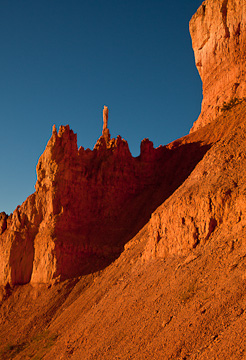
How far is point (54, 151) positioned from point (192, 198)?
20.3 metres

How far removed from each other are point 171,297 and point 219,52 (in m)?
41.5

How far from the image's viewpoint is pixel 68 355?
81.8ft

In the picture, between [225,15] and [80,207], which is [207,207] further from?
[225,15]

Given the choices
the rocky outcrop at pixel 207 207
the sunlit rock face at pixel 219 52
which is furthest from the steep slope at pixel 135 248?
the sunlit rock face at pixel 219 52

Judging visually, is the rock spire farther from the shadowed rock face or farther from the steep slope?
the shadowed rock face

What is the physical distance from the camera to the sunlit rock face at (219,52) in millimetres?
51781

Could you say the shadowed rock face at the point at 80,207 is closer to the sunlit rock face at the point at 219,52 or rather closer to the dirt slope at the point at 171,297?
the dirt slope at the point at 171,297

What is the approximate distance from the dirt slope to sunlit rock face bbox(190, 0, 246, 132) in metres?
23.9

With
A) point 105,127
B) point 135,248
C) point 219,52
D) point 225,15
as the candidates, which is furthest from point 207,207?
point 225,15

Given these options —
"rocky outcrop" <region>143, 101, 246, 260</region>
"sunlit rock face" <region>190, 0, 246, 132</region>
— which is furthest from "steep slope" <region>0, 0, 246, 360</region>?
"sunlit rock face" <region>190, 0, 246, 132</region>

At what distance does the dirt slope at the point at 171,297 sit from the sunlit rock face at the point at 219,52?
2393 centimetres

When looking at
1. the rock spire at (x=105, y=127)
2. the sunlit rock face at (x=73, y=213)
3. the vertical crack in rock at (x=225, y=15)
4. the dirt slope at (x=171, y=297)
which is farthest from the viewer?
the vertical crack in rock at (x=225, y=15)

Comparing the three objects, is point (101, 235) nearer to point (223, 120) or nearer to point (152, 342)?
point (223, 120)

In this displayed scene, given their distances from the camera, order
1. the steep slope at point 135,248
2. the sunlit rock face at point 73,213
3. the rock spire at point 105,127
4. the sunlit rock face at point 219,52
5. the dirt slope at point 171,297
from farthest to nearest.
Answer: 1. the sunlit rock face at point 219,52
2. the rock spire at point 105,127
3. the sunlit rock face at point 73,213
4. the steep slope at point 135,248
5. the dirt slope at point 171,297
